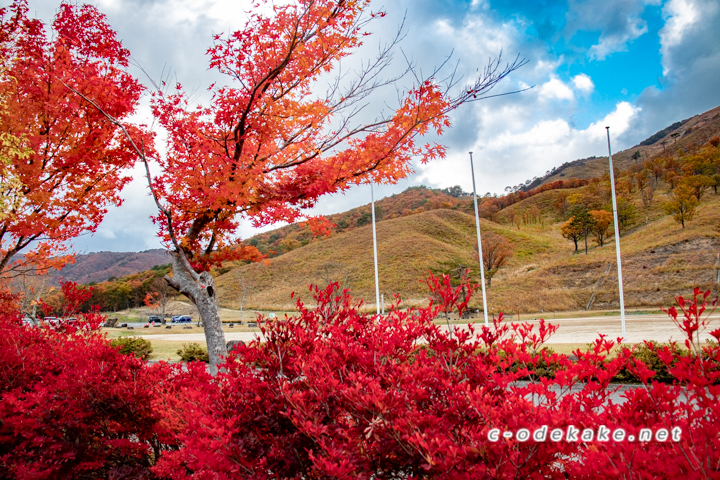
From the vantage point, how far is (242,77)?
14.5 feet

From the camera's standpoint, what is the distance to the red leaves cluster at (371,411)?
1545 mm

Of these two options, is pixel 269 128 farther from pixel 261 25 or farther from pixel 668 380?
pixel 668 380

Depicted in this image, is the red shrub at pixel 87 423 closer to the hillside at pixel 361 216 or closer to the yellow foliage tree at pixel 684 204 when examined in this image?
the yellow foliage tree at pixel 684 204

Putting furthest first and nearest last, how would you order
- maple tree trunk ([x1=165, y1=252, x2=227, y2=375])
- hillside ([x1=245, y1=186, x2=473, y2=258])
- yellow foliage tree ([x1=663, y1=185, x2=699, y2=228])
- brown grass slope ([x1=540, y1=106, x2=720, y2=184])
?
brown grass slope ([x1=540, y1=106, x2=720, y2=184])
hillside ([x1=245, y1=186, x2=473, y2=258])
yellow foliage tree ([x1=663, y1=185, x2=699, y2=228])
maple tree trunk ([x1=165, y1=252, x2=227, y2=375])

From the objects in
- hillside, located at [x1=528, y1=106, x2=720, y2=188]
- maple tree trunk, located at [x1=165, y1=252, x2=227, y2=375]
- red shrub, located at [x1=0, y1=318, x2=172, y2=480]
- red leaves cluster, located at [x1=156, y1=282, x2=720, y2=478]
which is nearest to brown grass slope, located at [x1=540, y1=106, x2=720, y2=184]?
hillside, located at [x1=528, y1=106, x2=720, y2=188]

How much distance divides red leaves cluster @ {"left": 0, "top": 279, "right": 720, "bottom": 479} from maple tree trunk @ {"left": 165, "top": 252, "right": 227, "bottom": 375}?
790mm

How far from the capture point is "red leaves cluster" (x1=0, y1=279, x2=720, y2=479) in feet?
5.07

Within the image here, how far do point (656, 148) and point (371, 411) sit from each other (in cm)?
12586

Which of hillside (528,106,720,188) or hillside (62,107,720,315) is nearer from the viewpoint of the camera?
hillside (62,107,720,315)

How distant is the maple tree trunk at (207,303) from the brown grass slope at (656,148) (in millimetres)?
95566

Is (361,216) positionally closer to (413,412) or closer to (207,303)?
(207,303)

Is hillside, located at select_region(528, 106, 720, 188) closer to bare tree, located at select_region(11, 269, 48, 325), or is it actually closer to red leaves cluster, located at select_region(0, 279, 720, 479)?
red leaves cluster, located at select_region(0, 279, 720, 479)

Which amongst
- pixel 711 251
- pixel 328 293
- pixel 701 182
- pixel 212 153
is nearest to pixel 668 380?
pixel 328 293

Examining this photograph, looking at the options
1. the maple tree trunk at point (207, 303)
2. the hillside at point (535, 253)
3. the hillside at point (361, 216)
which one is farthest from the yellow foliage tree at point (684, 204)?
the maple tree trunk at point (207, 303)
